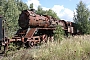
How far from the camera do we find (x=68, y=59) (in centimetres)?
731

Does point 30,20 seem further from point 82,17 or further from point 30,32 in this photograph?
point 82,17

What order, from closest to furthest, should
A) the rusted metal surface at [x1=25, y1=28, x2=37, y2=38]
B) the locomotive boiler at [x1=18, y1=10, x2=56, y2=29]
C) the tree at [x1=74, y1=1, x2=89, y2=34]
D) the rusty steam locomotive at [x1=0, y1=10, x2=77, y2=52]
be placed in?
the rusty steam locomotive at [x1=0, y1=10, x2=77, y2=52], the rusted metal surface at [x1=25, y1=28, x2=37, y2=38], the locomotive boiler at [x1=18, y1=10, x2=56, y2=29], the tree at [x1=74, y1=1, x2=89, y2=34]

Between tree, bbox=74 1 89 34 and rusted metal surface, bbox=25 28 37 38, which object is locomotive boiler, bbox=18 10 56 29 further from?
tree, bbox=74 1 89 34

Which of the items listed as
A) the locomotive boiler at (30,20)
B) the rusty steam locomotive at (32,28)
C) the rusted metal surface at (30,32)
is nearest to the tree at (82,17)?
the rusty steam locomotive at (32,28)

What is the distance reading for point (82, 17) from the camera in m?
A: 33.0

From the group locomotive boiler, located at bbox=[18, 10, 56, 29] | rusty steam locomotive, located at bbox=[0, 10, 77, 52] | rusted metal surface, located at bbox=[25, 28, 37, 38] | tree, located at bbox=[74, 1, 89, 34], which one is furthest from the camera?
tree, located at bbox=[74, 1, 89, 34]

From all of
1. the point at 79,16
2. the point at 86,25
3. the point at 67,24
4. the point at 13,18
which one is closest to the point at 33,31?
the point at 67,24

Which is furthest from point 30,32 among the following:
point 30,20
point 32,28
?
point 30,20

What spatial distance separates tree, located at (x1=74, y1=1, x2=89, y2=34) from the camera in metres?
29.7

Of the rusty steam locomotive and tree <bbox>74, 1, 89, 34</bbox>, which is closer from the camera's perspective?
the rusty steam locomotive

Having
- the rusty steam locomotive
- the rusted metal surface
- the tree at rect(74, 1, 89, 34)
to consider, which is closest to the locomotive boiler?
the rusty steam locomotive

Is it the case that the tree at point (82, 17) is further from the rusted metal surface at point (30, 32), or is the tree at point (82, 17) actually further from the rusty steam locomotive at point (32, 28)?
the rusted metal surface at point (30, 32)

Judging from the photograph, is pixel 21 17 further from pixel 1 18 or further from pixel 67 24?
pixel 67 24

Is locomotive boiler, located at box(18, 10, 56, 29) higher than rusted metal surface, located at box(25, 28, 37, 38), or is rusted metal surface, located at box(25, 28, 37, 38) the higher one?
locomotive boiler, located at box(18, 10, 56, 29)
